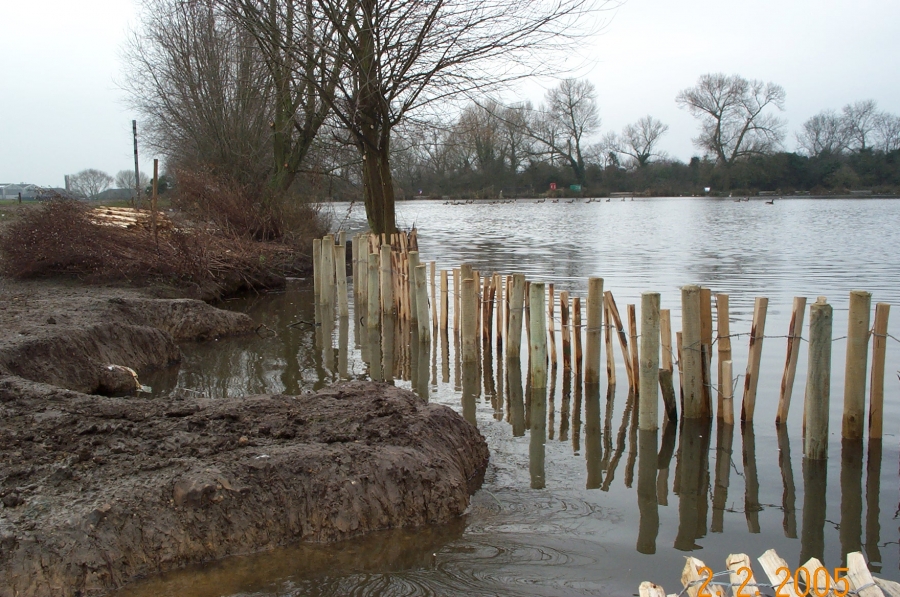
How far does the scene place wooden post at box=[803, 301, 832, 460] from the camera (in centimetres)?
559

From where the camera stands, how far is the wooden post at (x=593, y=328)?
734 centimetres

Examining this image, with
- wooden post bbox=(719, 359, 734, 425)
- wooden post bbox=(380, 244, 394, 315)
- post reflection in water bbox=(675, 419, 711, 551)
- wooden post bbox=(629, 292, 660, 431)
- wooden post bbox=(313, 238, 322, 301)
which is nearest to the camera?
post reflection in water bbox=(675, 419, 711, 551)

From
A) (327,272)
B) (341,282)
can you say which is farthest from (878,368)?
(327,272)

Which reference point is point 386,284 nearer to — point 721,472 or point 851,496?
point 721,472

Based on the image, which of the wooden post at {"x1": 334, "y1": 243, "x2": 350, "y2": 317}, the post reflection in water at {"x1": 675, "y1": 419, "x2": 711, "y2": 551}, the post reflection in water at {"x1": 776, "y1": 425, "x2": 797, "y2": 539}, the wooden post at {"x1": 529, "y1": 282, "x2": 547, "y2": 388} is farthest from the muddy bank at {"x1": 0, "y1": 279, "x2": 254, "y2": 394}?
the post reflection in water at {"x1": 776, "y1": 425, "x2": 797, "y2": 539}

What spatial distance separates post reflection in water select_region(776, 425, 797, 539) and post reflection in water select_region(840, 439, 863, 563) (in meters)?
0.29

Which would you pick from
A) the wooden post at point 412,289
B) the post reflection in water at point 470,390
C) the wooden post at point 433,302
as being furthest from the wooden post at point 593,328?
the wooden post at point 412,289

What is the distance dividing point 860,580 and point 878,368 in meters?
2.89

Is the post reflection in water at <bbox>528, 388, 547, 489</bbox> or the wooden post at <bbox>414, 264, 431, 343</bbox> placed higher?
the wooden post at <bbox>414, 264, 431, 343</bbox>

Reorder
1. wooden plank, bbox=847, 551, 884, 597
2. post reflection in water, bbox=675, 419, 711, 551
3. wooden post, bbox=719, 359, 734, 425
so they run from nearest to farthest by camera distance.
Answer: wooden plank, bbox=847, 551, 884, 597, post reflection in water, bbox=675, 419, 711, 551, wooden post, bbox=719, 359, 734, 425

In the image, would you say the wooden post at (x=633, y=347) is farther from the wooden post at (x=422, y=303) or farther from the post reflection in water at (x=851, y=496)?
the wooden post at (x=422, y=303)

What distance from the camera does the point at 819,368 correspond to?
562cm

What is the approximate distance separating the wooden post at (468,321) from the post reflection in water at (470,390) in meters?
0.11

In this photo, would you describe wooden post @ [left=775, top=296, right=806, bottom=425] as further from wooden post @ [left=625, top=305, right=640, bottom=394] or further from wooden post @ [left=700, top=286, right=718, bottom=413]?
wooden post @ [left=625, top=305, right=640, bottom=394]
